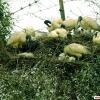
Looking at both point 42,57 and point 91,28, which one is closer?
point 42,57

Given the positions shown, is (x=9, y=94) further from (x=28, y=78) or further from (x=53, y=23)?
(x=53, y=23)

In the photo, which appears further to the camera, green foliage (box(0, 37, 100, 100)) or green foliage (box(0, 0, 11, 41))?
green foliage (box(0, 0, 11, 41))

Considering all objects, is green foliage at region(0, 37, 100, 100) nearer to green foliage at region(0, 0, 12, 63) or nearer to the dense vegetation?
the dense vegetation

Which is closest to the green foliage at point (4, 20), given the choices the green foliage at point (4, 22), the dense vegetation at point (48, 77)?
the green foliage at point (4, 22)

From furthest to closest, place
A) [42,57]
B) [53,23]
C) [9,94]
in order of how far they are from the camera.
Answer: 1. [53,23]
2. [42,57]
3. [9,94]

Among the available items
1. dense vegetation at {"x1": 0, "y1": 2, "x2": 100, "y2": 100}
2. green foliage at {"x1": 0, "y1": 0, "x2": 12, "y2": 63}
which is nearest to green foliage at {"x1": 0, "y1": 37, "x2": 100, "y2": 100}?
dense vegetation at {"x1": 0, "y1": 2, "x2": 100, "y2": 100}

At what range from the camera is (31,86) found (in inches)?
46.7

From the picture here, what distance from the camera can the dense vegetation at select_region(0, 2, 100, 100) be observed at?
1.18 meters

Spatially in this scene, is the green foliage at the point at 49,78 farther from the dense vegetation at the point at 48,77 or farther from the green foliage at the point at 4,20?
the green foliage at the point at 4,20

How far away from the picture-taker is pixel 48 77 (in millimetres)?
1217

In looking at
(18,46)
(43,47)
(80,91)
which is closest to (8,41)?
(18,46)

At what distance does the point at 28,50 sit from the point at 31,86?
23 cm

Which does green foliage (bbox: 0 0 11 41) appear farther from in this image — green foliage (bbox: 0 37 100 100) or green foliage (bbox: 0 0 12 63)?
green foliage (bbox: 0 37 100 100)

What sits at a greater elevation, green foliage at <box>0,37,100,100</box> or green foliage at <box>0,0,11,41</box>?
green foliage at <box>0,0,11,41</box>
